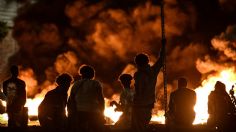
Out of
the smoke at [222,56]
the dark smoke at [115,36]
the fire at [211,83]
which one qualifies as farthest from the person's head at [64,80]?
the dark smoke at [115,36]

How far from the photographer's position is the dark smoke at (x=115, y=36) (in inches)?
812

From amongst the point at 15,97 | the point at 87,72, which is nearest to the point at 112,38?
the point at 15,97

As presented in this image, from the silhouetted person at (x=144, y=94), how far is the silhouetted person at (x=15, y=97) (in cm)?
289

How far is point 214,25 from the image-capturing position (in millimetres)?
20938

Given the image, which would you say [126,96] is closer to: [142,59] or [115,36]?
[142,59]

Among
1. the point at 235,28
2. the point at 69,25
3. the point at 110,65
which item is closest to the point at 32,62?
the point at 69,25

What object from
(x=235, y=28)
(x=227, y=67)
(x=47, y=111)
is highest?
(x=235, y=28)

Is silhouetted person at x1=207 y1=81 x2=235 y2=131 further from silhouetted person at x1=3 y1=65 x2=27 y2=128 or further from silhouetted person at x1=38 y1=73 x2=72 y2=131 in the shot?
silhouetted person at x1=3 y1=65 x2=27 y2=128

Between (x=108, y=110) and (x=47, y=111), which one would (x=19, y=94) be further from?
(x=108, y=110)

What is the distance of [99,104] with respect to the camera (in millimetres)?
7922

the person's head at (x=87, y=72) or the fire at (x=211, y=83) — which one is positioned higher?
the fire at (x=211, y=83)

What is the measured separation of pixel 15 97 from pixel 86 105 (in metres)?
2.40

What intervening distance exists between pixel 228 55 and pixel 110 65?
6.51m

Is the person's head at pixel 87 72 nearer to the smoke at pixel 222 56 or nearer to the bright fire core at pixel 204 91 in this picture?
the bright fire core at pixel 204 91
